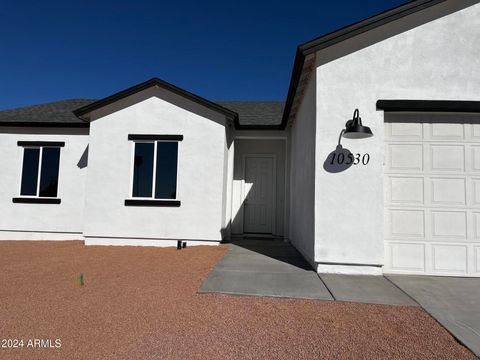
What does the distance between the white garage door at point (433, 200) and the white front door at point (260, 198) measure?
524cm

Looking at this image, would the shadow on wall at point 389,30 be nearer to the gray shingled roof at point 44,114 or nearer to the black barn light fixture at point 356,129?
the black barn light fixture at point 356,129

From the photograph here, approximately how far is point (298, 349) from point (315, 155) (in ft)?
11.7

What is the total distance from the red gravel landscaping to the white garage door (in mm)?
1957

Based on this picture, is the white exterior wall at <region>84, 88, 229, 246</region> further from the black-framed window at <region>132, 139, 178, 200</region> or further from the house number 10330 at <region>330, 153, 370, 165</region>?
the house number 10330 at <region>330, 153, 370, 165</region>

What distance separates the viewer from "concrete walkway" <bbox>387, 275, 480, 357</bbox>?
3.29 m

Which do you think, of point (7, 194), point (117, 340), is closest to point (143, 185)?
point (7, 194)

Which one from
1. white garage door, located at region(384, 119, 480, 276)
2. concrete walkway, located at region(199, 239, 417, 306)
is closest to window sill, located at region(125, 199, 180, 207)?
concrete walkway, located at region(199, 239, 417, 306)

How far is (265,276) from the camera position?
5.37 metres

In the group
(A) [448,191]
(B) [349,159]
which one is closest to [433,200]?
(A) [448,191]

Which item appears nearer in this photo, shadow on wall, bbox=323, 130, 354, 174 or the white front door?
shadow on wall, bbox=323, 130, 354, 174

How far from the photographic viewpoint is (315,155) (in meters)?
5.71

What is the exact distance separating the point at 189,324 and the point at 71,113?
10.0 m

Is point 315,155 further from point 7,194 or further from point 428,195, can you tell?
point 7,194

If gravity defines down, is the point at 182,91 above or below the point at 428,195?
above
